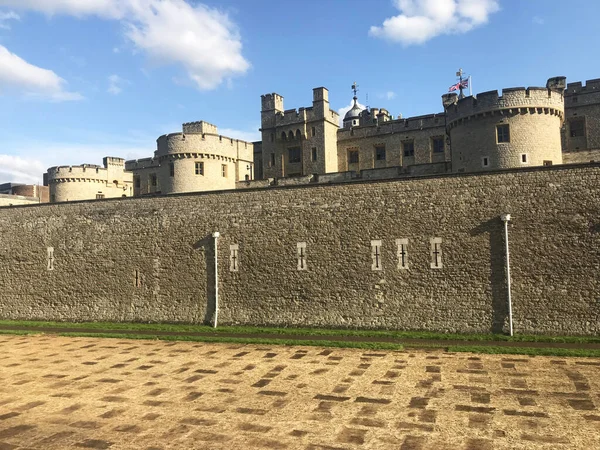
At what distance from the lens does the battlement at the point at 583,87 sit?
34.3m

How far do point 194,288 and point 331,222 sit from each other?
7613mm

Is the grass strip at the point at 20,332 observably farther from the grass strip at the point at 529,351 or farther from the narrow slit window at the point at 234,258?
the grass strip at the point at 529,351

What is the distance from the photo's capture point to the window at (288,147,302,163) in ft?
131

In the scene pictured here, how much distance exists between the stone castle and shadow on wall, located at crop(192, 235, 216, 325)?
12.8 metres

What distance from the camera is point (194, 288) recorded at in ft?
72.4

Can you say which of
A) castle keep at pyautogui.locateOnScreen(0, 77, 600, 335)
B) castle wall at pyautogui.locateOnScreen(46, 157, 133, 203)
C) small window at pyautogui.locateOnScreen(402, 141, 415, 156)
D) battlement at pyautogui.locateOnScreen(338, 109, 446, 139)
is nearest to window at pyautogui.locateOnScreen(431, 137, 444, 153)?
battlement at pyautogui.locateOnScreen(338, 109, 446, 139)

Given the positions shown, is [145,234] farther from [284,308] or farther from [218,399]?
[218,399]

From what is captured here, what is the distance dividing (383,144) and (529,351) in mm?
26196

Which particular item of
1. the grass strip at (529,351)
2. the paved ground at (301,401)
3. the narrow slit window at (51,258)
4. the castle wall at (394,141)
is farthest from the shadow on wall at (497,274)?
the narrow slit window at (51,258)

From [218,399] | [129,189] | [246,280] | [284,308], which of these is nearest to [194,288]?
[246,280]

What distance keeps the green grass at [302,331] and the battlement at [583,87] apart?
85.8 ft

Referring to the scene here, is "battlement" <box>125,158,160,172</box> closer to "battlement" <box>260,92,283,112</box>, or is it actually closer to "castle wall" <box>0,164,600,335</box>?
"battlement" <box>260,92,283,112</box>

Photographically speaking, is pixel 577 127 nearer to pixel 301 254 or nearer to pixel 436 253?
pixel 436 253

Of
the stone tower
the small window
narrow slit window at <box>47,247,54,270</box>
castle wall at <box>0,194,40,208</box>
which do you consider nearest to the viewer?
narrow slit window at <box>47,247,54,270</box>
